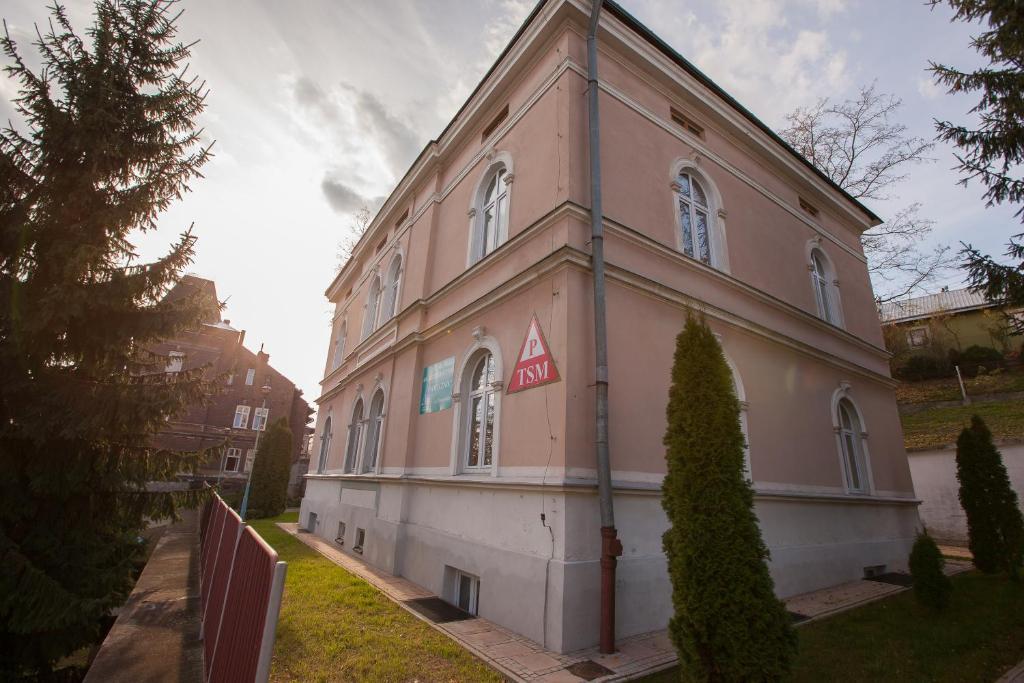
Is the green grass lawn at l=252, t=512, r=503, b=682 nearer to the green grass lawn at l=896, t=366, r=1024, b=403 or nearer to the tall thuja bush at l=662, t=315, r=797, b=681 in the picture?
the tall thuja bush at l=662, t=315, r=797, b=681

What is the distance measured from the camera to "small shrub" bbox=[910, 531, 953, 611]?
22.5ft

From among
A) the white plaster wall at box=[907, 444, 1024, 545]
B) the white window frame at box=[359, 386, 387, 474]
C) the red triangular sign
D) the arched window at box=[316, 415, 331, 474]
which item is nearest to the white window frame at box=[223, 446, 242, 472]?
the arched window at box=[316, 415, 331, 474]

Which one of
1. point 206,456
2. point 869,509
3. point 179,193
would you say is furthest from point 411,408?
point 869,509

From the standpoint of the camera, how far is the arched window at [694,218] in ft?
31.1

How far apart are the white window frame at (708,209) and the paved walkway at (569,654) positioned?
20.5ft

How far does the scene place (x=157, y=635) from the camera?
5.19 metres

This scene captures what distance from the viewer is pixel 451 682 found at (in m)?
4.66

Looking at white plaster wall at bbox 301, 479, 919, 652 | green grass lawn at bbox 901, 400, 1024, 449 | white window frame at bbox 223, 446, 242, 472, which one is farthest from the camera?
white window frame at bbox 223, 446, 242, 472

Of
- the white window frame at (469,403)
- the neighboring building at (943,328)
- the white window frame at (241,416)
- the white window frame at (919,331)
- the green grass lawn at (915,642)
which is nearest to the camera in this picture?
the green grass lawn at (915,642)

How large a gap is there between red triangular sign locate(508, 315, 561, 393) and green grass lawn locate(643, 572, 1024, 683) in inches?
145

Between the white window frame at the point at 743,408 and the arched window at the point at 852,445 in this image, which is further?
the arched window at the point at 852,445

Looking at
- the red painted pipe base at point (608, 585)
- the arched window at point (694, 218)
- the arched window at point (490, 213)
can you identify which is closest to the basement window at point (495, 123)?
the arched window at point (490, 213)

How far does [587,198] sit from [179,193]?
6.50m

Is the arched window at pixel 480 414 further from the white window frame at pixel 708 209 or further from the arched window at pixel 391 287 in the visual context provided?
the arched window at pixel 391 287
